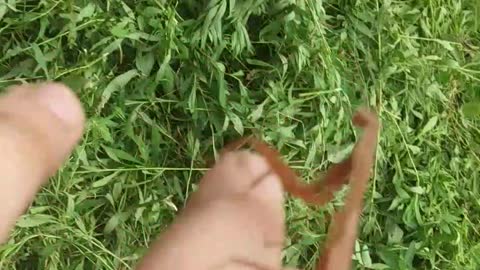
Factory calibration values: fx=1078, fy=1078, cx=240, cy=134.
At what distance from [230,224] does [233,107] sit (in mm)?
382

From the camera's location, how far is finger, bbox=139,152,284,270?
82 centimetres

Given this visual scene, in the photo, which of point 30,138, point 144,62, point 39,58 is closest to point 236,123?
point 144,62

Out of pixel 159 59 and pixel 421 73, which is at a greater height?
pixel 159 59

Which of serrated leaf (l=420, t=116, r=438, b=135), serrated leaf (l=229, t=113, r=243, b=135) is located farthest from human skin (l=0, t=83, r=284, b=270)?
serrated leaf (l=420, t=116, r=438, b=135)

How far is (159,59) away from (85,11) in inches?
3.8

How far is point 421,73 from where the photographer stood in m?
1.37

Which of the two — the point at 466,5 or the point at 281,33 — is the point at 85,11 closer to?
the point at 281,33

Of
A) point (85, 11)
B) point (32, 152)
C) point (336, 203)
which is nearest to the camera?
point (32, 152)

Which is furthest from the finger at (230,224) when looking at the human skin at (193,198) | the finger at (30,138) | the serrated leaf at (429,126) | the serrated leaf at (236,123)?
the serrated leaf at (429,126)

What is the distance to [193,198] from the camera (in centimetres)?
92

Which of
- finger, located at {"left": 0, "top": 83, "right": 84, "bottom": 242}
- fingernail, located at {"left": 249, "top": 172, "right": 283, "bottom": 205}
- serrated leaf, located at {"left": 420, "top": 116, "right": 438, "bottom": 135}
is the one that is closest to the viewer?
finger, located at {"left": 0, "top": 83, "right": 84, "bottom": 242}

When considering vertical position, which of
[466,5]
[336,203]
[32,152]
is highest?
[32,152]

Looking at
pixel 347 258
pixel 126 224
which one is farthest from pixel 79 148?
pixel 347 258

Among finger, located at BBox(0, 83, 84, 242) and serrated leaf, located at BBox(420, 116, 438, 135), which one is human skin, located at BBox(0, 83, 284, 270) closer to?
finger, located at BBox(0, 83, 84, 242)
